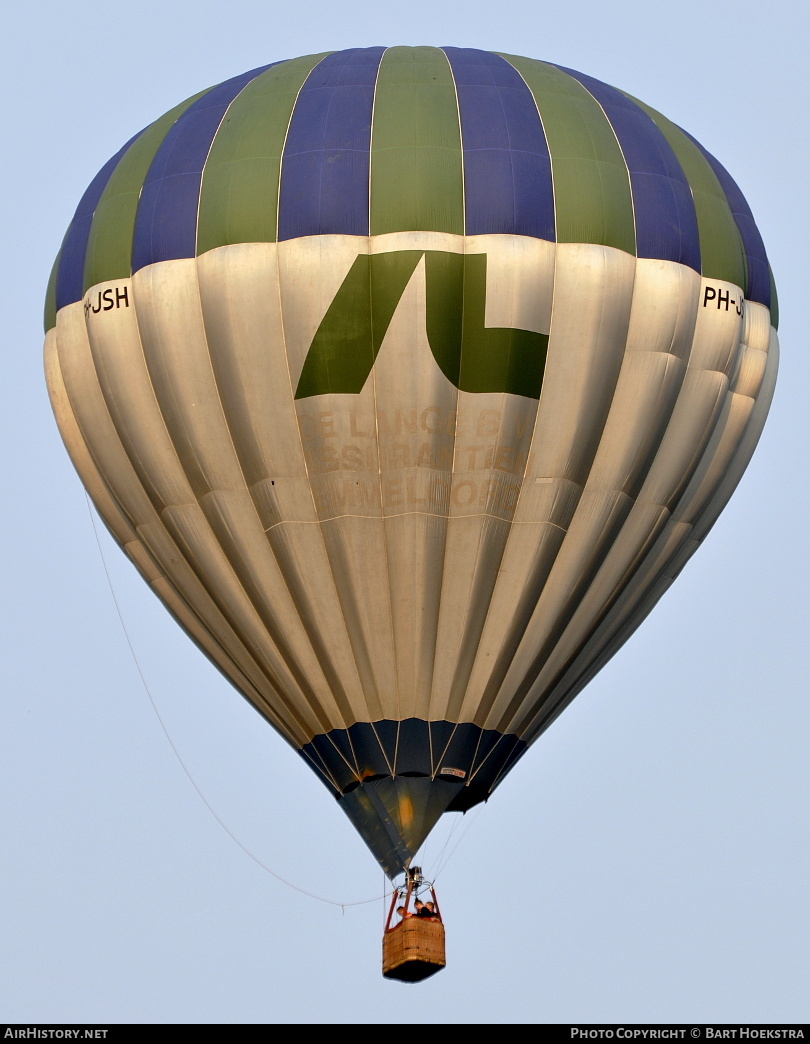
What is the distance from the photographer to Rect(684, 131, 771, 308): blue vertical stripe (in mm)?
27094

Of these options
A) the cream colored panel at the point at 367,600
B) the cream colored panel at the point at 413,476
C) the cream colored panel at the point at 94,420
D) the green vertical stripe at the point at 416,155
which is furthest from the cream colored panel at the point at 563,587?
the cream colored panel at the point at 94,420

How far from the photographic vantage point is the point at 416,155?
25625 mm

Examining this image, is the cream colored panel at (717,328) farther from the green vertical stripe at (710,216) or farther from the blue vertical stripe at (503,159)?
the blue vertical stripe at (503,159)

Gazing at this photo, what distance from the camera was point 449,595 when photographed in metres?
25.8

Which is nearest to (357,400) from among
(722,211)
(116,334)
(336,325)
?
(336,325)

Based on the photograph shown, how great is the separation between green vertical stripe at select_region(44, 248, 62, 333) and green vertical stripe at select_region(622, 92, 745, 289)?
557 cm

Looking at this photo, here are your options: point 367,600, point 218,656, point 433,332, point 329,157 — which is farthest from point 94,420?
point 433,332

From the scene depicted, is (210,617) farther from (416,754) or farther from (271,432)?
(416,754)

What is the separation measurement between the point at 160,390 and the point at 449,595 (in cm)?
306

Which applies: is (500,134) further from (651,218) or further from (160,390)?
(160,390)

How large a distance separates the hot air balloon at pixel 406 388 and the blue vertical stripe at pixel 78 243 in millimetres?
58

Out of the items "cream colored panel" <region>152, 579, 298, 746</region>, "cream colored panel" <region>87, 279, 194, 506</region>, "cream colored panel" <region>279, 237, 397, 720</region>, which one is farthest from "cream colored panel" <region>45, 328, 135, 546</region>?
"cream colored panel" <region>279, 237, 397, 720</region>

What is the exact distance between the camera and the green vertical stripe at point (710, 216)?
A: 26375mm

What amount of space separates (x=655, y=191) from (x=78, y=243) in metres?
5.22
